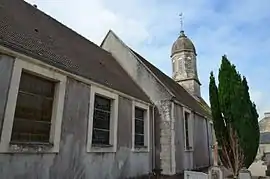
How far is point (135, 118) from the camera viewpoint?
1105 centimetres

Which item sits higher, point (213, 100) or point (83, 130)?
point (213, 100)

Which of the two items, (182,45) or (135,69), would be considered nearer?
(135,69)

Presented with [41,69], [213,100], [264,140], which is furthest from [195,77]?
[264,140]

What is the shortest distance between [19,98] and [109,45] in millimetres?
9422

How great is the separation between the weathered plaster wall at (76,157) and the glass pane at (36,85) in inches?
21.0

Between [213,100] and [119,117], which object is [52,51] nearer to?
[119,117]

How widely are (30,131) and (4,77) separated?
5.28 feet

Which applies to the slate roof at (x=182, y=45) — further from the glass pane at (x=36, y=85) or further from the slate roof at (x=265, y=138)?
the slate roof at (x=265, y=138)

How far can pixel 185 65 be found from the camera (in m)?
22.6

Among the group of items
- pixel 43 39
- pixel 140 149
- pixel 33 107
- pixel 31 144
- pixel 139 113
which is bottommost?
pixel 140 149

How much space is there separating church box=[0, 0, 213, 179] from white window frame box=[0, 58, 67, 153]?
0.08 feet

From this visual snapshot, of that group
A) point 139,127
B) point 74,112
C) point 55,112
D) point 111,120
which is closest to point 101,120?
point 111,120

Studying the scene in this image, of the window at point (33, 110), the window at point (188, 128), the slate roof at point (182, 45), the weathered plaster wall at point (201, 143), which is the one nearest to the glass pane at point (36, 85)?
the window at point (33, 110)

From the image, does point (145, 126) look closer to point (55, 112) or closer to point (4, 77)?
point (55, 112)
